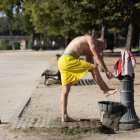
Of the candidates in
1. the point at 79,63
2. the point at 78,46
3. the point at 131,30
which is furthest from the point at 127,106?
the point at 131,30

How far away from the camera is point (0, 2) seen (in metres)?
36.3

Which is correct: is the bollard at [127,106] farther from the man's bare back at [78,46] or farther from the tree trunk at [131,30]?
the tree trunk at [131,30]

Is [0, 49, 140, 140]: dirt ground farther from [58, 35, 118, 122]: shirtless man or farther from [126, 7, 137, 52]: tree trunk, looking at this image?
[126, 7, 137, 52]: tree trunk

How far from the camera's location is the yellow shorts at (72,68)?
5.52 meters

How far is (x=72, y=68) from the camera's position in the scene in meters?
5.55

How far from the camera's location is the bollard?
18.1 ft

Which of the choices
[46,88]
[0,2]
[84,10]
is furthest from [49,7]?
[46,88]

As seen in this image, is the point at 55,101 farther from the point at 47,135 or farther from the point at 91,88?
the point at 47,135

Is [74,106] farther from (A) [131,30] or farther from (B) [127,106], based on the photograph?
(A) [131,30]

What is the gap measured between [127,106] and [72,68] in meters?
1.09

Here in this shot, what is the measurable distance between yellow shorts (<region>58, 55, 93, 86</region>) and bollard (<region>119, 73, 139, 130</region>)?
2.05 ft

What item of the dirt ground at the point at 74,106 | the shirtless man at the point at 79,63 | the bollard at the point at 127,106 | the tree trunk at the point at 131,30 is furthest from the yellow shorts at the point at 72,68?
the tree trunk at the point at 131,30

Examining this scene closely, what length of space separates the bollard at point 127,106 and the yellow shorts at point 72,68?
0.63m

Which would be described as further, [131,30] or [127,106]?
[131,30]
